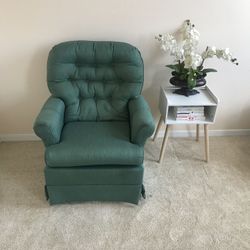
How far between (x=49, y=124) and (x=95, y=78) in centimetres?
60

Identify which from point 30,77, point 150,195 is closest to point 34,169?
point 30,77

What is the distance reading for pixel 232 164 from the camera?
217 centimetres

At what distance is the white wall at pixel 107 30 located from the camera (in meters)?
1.91

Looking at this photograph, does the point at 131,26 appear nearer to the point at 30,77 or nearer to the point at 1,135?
the point at 30,77

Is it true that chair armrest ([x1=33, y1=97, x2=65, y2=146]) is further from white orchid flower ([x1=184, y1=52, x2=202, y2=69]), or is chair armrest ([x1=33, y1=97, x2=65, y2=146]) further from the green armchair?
white orchid flower ([x1=184, y1=52, x2=202, y2=69])

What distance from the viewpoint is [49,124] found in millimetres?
1555

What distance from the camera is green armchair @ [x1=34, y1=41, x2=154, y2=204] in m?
1.57

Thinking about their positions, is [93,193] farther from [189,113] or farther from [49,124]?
[189,113]

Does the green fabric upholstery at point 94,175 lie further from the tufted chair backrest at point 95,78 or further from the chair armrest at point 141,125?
the tufted chair backrest at point 95,78

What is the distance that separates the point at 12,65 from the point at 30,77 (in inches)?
6.5

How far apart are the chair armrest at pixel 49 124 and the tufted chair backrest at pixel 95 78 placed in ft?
0.68

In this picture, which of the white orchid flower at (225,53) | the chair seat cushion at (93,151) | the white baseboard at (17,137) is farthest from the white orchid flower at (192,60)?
the white baseboard at (17,137)

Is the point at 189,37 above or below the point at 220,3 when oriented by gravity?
below

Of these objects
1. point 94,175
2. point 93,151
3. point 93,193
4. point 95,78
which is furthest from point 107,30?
point 93,193
